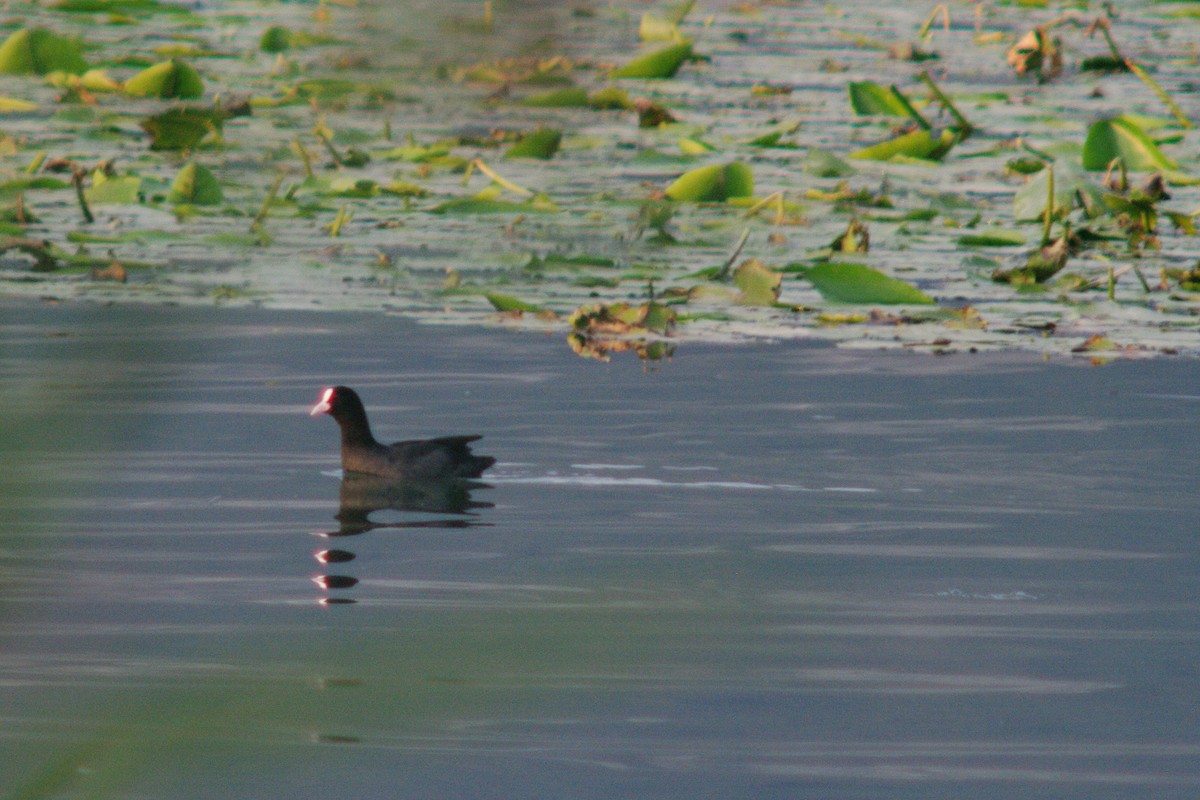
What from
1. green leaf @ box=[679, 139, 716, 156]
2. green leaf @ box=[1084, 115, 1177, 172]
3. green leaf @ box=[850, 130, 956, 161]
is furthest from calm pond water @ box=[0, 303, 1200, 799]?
green leaf @ box=[850, 130, 956, 161]

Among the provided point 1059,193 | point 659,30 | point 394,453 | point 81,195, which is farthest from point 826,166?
point 659,30

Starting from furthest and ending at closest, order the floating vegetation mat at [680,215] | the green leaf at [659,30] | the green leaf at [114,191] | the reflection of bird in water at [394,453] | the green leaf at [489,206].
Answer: the green leaf at [114,191], the green leaf at [489,206], the floating vegetation mat at [680,215], the reflection of bird in water at [394,453], the green leaf at [659,30]

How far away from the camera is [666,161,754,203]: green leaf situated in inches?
354

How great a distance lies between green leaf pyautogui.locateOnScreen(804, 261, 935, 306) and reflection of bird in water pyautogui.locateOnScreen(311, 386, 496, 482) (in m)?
2.14

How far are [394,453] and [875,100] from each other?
19.5ft

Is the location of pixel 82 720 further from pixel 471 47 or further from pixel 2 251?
pixel 2 251

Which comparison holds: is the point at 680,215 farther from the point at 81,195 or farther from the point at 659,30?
the point at 659,30

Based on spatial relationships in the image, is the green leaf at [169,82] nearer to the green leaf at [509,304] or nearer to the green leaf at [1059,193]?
the green leaf at [509,304]

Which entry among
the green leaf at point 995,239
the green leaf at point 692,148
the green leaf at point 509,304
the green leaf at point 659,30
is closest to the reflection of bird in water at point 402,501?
the green leaf at point 509,304

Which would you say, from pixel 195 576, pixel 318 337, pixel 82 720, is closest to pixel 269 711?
pixel 82 720

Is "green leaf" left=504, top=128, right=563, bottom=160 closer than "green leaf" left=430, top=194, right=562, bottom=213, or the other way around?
"green leaf" left=504, top=128, right=563, bottom=160

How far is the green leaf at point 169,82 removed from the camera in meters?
9.32

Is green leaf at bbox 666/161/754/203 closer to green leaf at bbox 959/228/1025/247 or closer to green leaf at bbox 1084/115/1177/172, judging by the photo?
green leaf at bbox 959/228/1025/247

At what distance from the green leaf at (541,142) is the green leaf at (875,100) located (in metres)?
9.02
